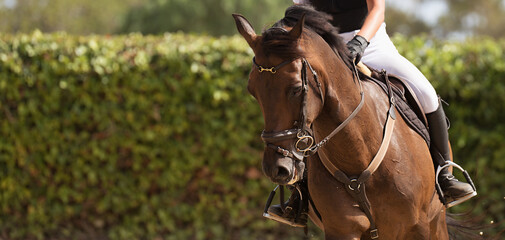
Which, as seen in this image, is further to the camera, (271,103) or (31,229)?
(31,229)

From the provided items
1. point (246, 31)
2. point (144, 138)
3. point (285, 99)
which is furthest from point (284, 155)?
point (144, 138)

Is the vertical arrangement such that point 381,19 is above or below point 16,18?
below

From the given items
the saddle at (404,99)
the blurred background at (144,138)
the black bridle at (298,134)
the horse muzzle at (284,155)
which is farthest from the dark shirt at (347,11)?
the blurred background at (144,138)

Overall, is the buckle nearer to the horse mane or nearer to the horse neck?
the horse neck

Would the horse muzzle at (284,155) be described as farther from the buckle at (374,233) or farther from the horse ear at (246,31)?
the buckle at (374,233)

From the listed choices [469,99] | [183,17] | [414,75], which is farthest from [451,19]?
[414,75]

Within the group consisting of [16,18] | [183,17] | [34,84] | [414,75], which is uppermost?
[16,18]

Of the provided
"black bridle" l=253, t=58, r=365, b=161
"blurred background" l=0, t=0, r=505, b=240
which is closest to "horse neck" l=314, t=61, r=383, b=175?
"black bridle" l=253, t=58, r=365, b=161

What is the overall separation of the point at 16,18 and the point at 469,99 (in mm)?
27208

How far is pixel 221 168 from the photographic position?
744cm

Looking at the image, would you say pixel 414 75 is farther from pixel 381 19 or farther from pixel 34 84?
pixel 34 84

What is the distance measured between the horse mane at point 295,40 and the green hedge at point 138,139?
4009 millimetres

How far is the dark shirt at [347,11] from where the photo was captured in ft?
12.1

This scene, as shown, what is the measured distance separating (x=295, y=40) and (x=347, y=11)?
42.1 inches
